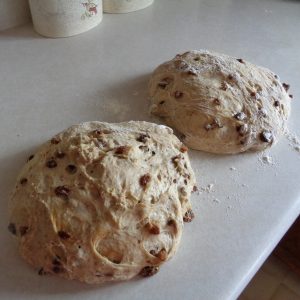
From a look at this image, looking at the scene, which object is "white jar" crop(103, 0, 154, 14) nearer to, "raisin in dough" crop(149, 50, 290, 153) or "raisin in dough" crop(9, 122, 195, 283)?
"raisin in dough" crop(149, 50, 290, 153)

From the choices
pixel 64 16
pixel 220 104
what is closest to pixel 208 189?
pixel 220 104

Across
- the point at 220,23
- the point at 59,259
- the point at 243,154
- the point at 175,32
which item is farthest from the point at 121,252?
the point at 220,23

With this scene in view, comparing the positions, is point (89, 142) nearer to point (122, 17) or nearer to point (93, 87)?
point (93, 87)

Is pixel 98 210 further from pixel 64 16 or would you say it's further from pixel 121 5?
pixel 121 5

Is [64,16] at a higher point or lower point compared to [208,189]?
higher

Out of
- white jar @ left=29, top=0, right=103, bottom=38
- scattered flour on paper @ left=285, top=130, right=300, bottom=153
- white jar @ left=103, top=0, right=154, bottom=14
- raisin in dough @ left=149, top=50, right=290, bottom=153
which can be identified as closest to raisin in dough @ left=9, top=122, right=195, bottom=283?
raisin in dough @ left=149, top=50, right=290, bottom=153

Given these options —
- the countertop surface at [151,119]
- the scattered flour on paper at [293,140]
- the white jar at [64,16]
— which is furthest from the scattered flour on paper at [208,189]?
the white jar at [64,16]
